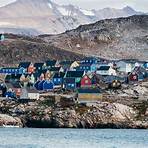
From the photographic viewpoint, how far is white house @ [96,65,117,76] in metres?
188

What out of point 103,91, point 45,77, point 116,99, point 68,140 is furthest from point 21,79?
point 68,140

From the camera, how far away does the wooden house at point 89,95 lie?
14438cm

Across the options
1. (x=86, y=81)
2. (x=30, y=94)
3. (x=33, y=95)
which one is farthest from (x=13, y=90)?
(x=86, y=81)

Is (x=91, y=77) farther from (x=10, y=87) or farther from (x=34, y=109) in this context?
(x=34, y=109)

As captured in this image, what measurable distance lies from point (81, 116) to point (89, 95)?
16.5m

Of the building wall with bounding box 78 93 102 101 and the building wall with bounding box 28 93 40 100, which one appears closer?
the building wall with bounding box 78 93 102 101

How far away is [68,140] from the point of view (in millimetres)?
103125

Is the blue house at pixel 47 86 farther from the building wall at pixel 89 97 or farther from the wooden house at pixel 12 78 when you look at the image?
the building wall at pixel 89 97

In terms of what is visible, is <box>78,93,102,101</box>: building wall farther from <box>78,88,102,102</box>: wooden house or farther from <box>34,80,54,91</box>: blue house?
<box>34,80,54,91</box>: blue house

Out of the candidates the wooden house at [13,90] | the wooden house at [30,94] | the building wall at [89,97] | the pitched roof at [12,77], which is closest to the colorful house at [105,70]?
the pitched roof at [12,77]

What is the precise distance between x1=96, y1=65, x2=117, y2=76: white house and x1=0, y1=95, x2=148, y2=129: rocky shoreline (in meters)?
50.2

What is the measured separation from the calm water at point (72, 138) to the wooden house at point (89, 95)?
1879 cm

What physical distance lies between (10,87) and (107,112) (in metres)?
36.2

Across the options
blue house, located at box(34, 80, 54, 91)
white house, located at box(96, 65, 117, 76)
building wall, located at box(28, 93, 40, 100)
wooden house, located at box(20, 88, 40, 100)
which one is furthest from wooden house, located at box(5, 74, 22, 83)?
building wall, located at box(28, 93, 40, 100)
